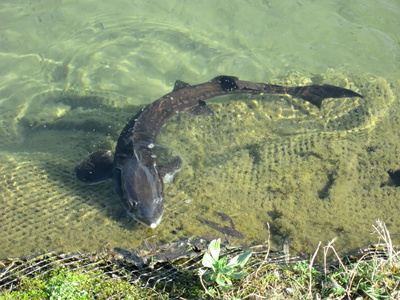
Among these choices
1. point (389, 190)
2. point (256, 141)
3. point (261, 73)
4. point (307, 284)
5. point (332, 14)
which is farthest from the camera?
point (332, 14)

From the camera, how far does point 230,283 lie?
7.64ft

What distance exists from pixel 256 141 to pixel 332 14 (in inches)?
216

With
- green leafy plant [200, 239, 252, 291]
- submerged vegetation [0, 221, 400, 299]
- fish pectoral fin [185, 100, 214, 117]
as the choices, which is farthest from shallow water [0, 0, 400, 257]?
green leafy plant [200, 239, 252, 291]

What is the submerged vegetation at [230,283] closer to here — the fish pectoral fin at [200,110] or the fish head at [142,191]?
the fish head at [142,191]

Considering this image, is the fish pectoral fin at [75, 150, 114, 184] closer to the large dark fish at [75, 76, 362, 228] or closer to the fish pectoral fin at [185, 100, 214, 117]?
the large dark fish at [75, 76, 362, 228]

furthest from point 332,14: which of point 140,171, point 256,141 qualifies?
point 140,171

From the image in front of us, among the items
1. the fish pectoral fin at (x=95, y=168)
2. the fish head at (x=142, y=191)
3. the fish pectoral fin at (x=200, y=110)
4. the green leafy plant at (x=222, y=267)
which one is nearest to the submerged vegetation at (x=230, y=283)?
the green leafy plant at (x=222, y=267)

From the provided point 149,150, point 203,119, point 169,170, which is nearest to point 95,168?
point 149,150

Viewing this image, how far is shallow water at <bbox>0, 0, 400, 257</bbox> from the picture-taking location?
10.8ft

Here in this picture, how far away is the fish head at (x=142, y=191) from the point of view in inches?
131

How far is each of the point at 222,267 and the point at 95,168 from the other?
7.71 ft

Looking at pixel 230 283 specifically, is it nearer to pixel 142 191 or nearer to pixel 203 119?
pixel 142 191

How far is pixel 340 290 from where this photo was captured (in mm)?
2355

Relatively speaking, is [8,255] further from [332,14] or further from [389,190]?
[332,14]
